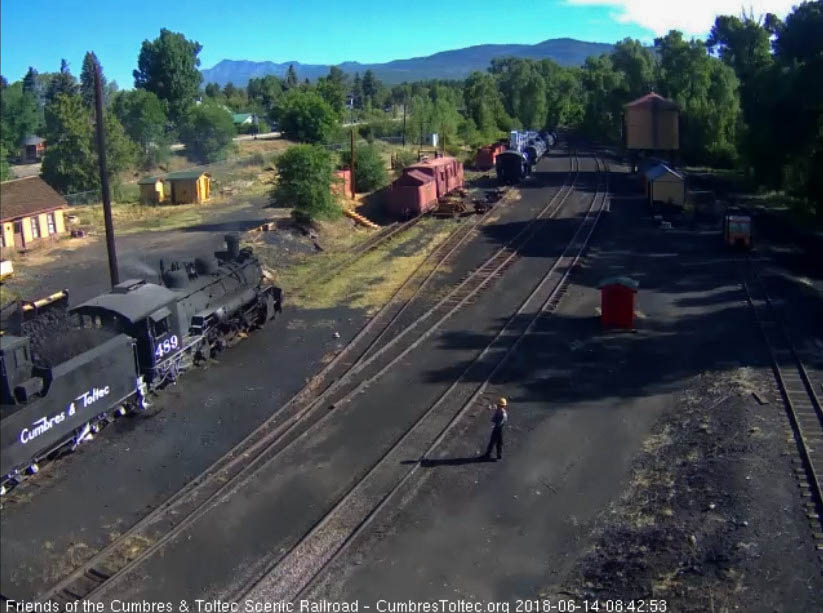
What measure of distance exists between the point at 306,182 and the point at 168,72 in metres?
67.9

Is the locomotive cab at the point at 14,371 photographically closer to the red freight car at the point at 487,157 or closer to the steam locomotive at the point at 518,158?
the steam locomotive at the point at 518,158

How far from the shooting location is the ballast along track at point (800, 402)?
13070mm

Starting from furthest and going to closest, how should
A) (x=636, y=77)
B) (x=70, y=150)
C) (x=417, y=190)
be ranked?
(x=636, y=77)
(x=70, y=150)
(x=417, y=190)

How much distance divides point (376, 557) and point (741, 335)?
1410 centimetres

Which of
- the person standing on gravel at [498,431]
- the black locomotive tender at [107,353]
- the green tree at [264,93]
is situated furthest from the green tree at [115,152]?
the green tree at [264,93]

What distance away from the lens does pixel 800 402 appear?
55.8 ft

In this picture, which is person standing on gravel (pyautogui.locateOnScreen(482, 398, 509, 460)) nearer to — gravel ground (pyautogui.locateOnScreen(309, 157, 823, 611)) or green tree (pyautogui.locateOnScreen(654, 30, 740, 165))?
gravel ground (pyautogui.locateOnScreen(309, 157, 823, 611))

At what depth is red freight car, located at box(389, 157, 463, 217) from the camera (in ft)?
138

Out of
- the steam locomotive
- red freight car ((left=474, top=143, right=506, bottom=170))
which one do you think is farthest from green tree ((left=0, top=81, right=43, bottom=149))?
the steam locomotive

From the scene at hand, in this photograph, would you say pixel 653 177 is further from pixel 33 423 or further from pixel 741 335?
pixel 33 423

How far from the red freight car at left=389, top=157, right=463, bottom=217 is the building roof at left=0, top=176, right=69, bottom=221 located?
646 inches

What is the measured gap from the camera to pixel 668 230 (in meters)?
37.8

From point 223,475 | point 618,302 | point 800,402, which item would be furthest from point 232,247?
point 800,402

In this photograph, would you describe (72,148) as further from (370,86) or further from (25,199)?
(370,86)
